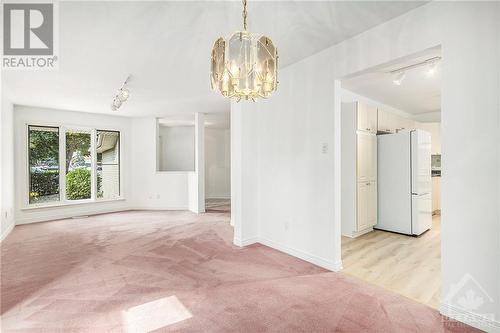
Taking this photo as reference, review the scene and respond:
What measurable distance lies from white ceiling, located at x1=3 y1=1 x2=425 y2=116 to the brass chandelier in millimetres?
661

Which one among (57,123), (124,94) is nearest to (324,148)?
(124,94)

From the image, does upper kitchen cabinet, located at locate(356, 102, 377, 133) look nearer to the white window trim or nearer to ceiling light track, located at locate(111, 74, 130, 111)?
ceiling light track, located at locate(111, 74, 130, 111)

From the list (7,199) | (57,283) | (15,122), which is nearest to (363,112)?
(57,283)

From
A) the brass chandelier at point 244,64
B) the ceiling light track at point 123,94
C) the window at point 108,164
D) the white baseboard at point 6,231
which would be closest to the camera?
the brass chandelier at point 244,64

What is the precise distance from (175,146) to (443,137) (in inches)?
312

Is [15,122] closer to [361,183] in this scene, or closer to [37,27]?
[37,27]

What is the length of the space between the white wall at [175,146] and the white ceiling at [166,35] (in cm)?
440

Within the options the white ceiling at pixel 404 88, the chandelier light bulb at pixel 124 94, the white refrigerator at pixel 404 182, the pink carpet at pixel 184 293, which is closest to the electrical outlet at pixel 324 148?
the white ceiling at pixel 404 88

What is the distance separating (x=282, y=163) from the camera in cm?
358

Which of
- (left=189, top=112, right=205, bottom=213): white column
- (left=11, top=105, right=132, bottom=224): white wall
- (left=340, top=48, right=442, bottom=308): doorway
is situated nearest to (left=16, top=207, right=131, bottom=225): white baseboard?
(left=11, top=105, right=132, bottom=224): white wall

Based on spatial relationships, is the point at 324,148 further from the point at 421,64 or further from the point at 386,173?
the point at 386,173

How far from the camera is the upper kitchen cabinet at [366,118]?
170 inches

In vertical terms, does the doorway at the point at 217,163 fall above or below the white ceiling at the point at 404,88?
below

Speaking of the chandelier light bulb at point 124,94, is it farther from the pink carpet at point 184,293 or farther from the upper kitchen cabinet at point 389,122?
the upper kitchen cabinet at point 389,122
